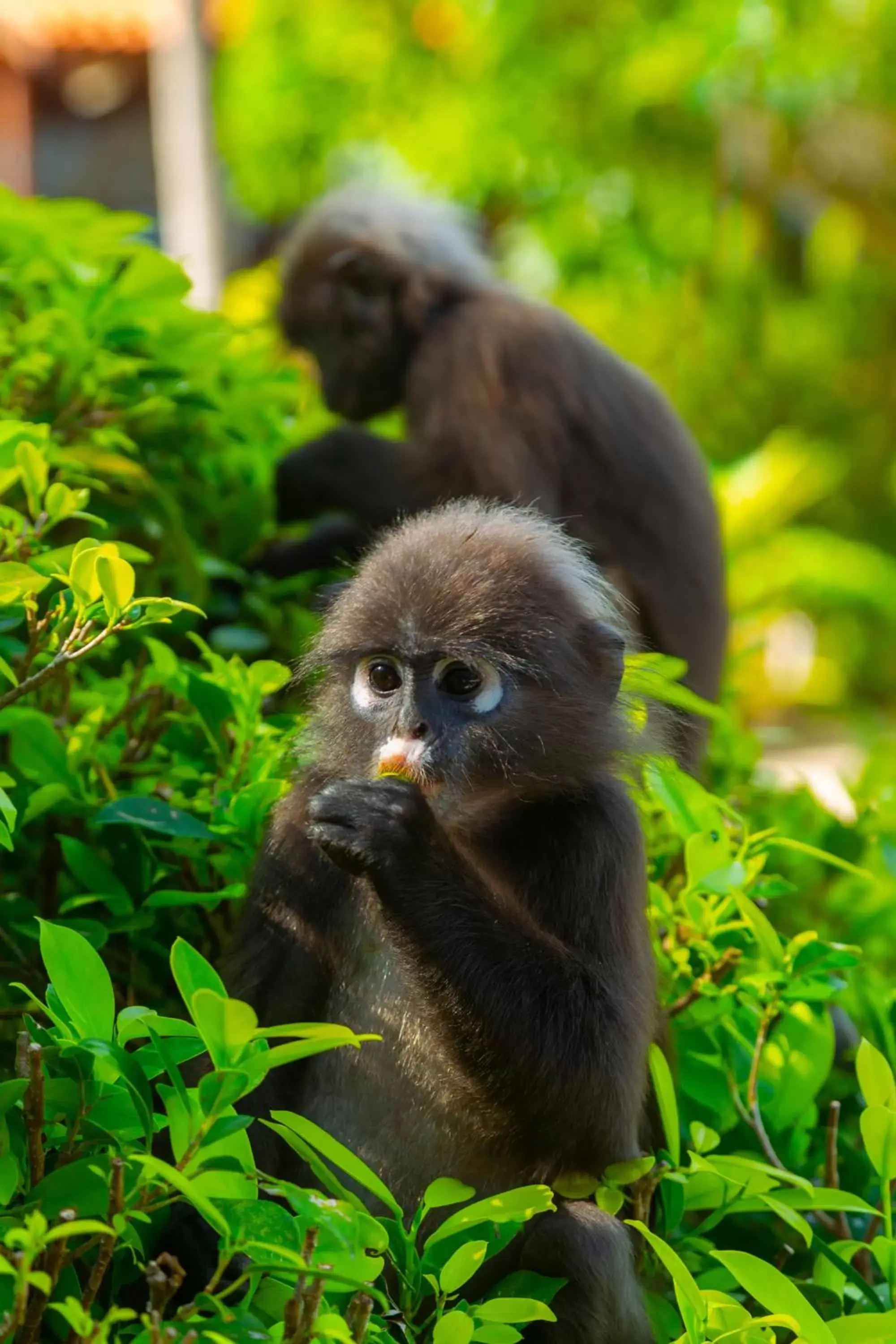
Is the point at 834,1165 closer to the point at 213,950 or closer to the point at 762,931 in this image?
the point at 762,931

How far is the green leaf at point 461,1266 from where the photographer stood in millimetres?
1436

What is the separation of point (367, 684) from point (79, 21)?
12078mm

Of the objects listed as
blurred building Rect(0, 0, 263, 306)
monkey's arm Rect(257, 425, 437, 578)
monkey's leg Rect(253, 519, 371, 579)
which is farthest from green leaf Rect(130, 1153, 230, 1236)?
blurred building Rect(0, 0, 263, 306)

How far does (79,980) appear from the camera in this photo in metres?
1.49

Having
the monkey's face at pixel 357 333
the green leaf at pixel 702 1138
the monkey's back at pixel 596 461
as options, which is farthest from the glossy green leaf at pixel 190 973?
the monkey's face at pixel 357 333

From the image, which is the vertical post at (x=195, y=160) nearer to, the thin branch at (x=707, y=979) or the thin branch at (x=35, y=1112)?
the thin branch at (x=707, y=979)

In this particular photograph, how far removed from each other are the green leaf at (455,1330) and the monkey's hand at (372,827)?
1.69 feet

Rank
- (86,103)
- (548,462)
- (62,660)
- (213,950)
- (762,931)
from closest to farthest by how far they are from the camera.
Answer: (62,660) → (762,931) → (213,950) → (548,462) → (86,103)

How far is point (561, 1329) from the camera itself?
176 cm

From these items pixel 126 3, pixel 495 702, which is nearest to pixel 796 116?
pixel 126 3

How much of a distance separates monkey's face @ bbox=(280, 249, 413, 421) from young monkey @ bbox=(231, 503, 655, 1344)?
2.26 meters

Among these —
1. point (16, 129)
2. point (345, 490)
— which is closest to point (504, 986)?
point (345, 490)

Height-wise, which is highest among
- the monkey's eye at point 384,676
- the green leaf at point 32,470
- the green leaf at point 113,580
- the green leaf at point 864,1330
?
the green leaf at point 32,470

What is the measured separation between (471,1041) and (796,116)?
9375mm
